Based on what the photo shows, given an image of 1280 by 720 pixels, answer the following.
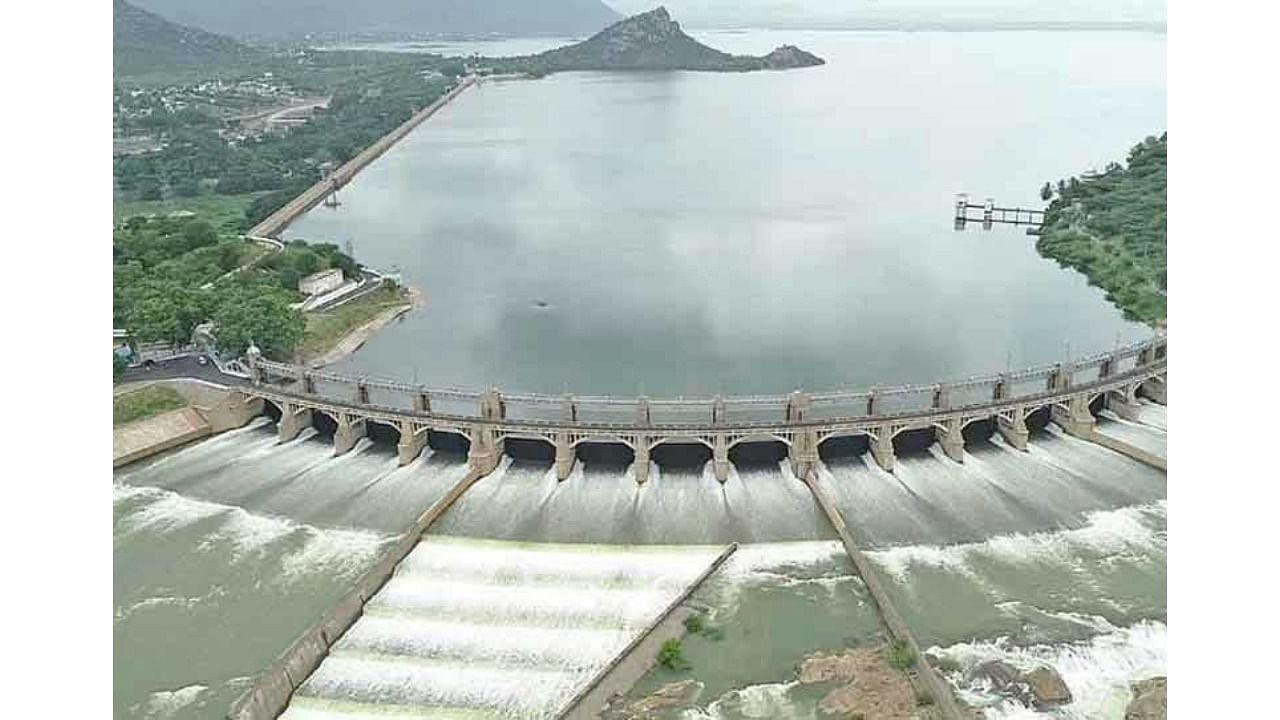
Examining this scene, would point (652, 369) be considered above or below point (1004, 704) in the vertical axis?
above

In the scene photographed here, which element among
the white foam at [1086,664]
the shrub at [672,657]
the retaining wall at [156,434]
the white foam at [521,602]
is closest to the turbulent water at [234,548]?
the retaining wall at [156,434]

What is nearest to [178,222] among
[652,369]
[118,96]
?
[652,369]

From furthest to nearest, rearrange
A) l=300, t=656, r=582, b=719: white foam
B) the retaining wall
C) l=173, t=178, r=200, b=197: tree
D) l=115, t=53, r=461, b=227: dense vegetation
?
l=115, t=53, r=461, b=227: dense vegetation
l=173, t=178, r=200, b=197: tree
the retaining wall
l=300, t=656, r=582, b=719: white foam

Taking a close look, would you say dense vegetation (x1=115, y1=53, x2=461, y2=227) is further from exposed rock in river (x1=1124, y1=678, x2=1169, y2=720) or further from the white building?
exposed rock in river (x1=1124, y1=678, x2=1169, y2=720)

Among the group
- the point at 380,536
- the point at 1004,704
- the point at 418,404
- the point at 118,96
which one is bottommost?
the point at 1004,704

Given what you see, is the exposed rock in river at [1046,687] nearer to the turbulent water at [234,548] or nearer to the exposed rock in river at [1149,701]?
the exposed rock in river at [1149,701]

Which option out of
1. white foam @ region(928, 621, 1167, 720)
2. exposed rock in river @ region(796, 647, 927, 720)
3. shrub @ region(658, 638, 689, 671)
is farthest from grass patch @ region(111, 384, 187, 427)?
white foam @ region(928, 621, 1167, 720)

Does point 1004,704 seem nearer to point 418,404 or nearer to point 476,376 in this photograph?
point 418,404
